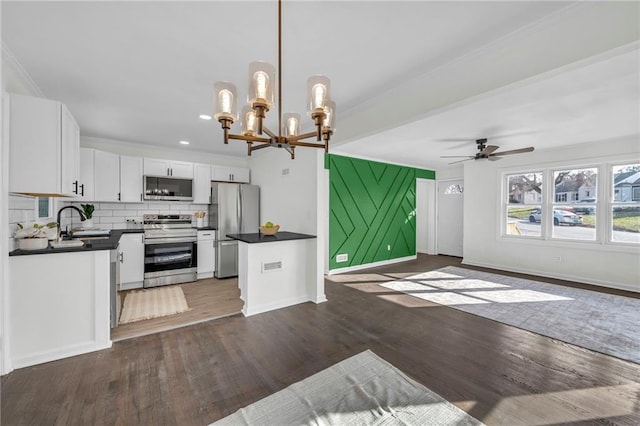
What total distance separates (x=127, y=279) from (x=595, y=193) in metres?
8.12

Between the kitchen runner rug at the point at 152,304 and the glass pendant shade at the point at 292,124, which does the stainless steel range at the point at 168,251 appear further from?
the glass pendant shade at the point at 292,124

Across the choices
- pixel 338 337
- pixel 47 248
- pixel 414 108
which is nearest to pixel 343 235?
pixel 338 337

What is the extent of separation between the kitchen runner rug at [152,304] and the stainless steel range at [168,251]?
30 cm

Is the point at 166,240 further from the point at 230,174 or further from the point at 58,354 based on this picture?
the point at 58,354

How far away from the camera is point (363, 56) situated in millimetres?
2209

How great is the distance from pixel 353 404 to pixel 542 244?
540 cm

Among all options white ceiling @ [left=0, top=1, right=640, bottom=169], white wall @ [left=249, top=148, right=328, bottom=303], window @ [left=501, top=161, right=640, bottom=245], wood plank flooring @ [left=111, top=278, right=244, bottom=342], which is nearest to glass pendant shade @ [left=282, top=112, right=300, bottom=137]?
white ceiling @ [left=0, top=1, right=640, bottom=169]

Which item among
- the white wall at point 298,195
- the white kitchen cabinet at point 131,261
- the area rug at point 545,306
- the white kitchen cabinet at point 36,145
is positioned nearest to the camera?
the white kitchen cabinet at point 36,145

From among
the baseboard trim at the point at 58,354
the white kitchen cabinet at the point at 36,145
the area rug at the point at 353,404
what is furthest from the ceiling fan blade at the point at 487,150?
the baseboard trim at the point at 58,354

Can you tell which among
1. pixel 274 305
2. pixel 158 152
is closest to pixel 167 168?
pixel 158 152

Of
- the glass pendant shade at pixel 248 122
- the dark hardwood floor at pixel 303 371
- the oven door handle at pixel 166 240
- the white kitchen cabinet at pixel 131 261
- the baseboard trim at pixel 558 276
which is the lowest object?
the dark hardwood floor at pixel 303 371

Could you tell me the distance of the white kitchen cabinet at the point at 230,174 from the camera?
5.35 meters

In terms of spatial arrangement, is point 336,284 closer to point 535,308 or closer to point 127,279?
point 535,308

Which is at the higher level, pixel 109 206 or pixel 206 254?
pixel 109 206
